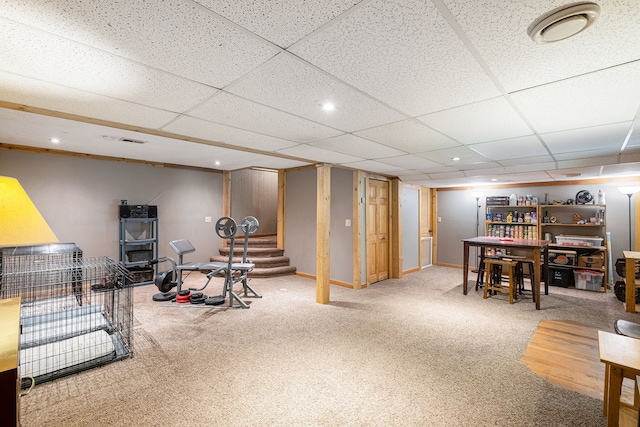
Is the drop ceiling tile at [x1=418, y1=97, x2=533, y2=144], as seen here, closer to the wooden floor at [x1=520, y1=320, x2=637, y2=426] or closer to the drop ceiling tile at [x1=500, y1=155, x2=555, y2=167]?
the drop ceiling tile at [x1=500, y1=155, x2=555, y2=167]

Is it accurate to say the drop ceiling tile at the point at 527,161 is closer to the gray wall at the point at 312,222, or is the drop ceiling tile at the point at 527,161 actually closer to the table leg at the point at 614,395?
the gray wall at the point at 312,222

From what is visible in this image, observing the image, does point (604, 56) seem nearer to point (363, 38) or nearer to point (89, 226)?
point (363, 38)

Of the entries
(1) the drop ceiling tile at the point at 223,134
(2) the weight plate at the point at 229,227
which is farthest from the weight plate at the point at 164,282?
(1) the drop ceiling tile at the point at 223,134

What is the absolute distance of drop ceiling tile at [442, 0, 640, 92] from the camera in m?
1.16

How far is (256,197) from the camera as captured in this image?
8391 millimetres

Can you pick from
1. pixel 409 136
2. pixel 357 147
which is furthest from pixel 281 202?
pixel 409 136

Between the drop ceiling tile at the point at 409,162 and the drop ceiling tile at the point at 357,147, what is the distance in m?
0.24

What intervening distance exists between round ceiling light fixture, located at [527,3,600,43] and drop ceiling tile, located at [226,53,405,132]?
3.29ft

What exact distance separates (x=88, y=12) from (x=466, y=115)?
8.12ft

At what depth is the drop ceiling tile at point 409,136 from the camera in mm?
2775

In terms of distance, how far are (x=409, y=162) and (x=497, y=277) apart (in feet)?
8.92

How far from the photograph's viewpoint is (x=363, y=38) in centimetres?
138

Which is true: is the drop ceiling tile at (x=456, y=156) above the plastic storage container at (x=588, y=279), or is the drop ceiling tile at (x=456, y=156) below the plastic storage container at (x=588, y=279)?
above

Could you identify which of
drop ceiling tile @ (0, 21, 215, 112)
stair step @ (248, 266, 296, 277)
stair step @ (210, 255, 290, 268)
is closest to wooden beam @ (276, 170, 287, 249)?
stair step @ (210, 255, 290, 268)
